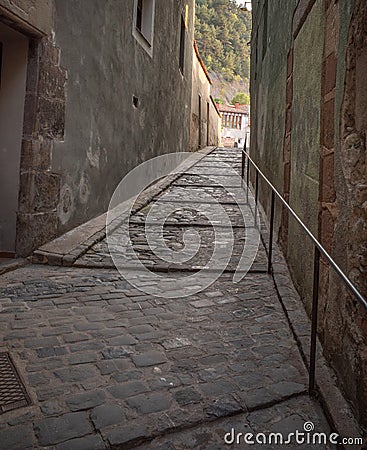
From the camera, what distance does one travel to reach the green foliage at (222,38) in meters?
48.2

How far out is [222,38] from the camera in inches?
1965

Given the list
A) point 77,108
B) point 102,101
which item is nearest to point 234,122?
point 102,101

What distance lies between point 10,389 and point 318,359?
67.0 inches

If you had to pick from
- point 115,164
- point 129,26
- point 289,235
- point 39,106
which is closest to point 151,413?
point 289,235

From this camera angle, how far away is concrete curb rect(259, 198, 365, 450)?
1935 millimetres

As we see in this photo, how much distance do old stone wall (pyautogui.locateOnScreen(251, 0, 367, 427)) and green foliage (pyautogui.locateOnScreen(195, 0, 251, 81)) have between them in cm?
4657

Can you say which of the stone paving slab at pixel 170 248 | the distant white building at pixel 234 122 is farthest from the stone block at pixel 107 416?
the distant white building at pixel 234 122

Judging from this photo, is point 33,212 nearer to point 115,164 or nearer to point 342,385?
point 115,164

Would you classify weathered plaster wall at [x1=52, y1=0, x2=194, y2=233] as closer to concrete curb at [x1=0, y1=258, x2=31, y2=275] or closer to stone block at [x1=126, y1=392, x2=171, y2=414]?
concrete curb at [x1=0, y1=258, x2=31, y2=275]

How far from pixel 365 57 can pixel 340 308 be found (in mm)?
1263

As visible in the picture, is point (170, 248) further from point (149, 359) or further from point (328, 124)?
point (328, 124)

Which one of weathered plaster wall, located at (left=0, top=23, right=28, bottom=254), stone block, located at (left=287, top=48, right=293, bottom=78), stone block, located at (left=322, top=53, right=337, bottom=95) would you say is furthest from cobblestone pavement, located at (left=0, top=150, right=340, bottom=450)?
stone block, located at (left=287, top=48, right=293, bottom=78)

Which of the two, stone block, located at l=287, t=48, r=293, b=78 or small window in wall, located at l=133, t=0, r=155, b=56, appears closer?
stone block, located at l=287, t=48, r=293, b=78

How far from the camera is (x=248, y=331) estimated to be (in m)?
3.06
